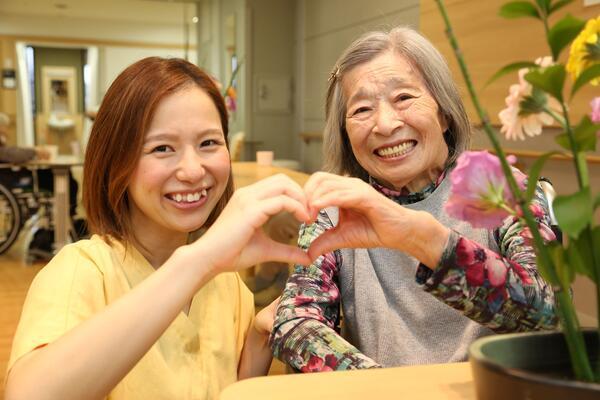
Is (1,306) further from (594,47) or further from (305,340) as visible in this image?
(594,47)

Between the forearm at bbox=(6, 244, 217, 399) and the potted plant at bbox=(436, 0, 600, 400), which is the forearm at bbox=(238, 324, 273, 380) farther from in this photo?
the potted plant at bbox=(436, 0, 600, 400)

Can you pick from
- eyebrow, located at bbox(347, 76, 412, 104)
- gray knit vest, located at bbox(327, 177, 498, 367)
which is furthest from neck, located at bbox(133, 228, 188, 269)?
eyebrow, located at bbox(347, 76, 412, 104)

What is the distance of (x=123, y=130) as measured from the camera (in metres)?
1.17

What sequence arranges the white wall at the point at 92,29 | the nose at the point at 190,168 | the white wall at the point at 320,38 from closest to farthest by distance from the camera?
1. the nose at the point at 190,168
2. the white wall at the point at 320,38
3. the white wall at the point at 92,29

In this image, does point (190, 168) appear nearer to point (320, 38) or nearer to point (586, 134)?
point (586, 134)

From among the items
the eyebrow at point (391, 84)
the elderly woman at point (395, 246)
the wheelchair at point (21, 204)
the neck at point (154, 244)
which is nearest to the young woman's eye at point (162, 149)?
the neck at point (154, 244)

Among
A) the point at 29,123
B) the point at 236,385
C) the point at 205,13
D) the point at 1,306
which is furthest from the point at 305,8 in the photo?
the point at 29,123

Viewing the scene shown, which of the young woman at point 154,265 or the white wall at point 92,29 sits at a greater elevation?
the white wall at point 92,29

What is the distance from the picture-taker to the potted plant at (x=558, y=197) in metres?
0.54

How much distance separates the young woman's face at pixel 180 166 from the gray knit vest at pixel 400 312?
12.3 inches

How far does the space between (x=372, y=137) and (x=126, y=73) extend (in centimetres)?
47

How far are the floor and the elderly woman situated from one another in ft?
6.41

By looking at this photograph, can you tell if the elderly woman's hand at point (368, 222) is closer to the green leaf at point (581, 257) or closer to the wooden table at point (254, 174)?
the green leaf at point (581, 257)

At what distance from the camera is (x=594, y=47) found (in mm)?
582
